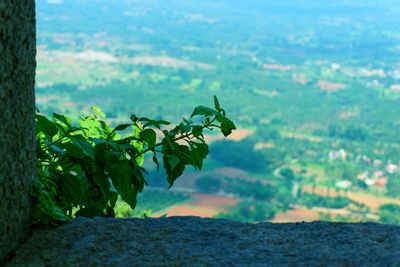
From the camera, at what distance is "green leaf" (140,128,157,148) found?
2320mm

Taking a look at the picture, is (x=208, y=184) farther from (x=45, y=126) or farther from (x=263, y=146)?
(x=45, y=126)

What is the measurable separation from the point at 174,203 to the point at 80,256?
24441 millimetres

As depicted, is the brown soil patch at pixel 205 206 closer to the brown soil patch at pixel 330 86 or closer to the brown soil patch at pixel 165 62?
the brown soil patch at pixel 330 86

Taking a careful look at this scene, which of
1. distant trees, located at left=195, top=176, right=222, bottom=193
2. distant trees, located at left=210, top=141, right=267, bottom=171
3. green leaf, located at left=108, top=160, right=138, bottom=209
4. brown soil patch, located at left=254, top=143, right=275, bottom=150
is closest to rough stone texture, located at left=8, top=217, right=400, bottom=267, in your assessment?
green leaf, located at left=108, top=160, right=138, bottom=209

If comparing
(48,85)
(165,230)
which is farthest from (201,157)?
(48,85)

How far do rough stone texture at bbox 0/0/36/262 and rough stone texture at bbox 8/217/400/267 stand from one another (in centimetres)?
10

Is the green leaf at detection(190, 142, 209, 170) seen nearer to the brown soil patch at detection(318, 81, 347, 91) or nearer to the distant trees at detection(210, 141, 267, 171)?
the distant trees at detection(210, 141, 267, 171)

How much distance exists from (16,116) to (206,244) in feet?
1.89

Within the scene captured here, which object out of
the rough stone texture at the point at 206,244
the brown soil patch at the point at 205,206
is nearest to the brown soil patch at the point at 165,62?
the brown soil patch at the point at 205,206

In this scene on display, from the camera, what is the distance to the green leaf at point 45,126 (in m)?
2.23

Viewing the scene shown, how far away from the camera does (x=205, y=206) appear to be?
27.4 m

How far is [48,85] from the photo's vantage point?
5122cm

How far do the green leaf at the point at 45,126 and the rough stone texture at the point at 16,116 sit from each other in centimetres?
26

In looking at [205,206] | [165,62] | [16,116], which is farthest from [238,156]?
[16,116]
